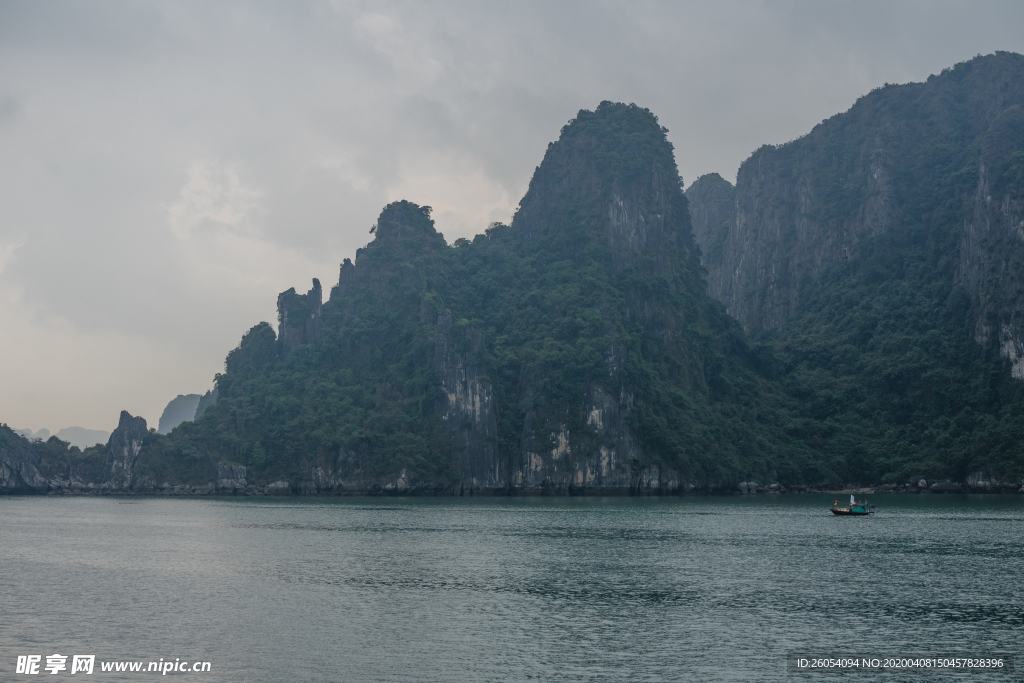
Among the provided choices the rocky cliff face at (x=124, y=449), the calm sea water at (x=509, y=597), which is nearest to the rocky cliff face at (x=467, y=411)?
the rocky cliff face at (x=124, y=449)

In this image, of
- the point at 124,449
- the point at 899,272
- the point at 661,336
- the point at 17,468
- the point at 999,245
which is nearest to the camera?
the point at 17,468

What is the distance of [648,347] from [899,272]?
47790mm

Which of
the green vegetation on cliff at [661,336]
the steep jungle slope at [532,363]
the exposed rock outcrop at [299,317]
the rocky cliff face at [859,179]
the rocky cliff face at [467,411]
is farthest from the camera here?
the rocky cliff face at [859,179]

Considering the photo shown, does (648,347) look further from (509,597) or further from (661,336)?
(509,597)

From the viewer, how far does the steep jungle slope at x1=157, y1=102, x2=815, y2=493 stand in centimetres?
10612

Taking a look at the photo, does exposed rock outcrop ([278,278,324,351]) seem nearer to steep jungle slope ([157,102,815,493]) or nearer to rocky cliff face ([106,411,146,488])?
steep jungle slope ([157,102,815,493])

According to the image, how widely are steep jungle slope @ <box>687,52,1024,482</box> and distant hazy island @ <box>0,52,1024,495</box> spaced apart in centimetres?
42

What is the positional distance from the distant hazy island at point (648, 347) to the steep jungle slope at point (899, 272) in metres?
0.42

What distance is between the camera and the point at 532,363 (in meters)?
115

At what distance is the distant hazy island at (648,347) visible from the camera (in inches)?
4186

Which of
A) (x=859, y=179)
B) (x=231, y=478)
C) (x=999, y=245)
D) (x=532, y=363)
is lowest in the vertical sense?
(x=231, y=478)

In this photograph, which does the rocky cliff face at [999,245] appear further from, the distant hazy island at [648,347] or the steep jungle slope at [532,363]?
the steep jungle slope at [532,363]

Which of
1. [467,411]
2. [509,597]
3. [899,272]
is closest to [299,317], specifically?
[467,411]

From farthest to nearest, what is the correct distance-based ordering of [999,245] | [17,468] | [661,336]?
[661,336], [999,245], [17,468]
